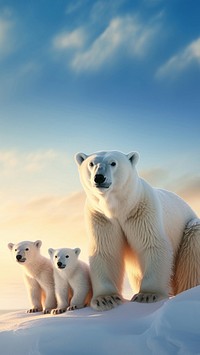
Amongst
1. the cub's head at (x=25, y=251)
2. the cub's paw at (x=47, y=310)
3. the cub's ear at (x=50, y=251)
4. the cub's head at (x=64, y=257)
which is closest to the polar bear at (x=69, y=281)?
the cub's head at (x=64, y=257)

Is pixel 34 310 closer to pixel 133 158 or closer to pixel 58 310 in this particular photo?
pixel 58 310

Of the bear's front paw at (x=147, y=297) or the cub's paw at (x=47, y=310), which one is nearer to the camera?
the bear's front paw at (x=147, y=297)

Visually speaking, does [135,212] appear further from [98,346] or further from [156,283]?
[98,346]

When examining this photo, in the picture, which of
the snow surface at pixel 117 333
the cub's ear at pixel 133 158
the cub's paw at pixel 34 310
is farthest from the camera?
the cub's paw at pixel 34 310

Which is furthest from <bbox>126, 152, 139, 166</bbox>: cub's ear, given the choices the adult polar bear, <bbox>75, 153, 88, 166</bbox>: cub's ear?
<bbox>75, 153, 88, 166</bbox>: cub's ear

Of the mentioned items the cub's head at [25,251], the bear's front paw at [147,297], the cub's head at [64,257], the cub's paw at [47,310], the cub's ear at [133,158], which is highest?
the cub's ear at [133,158]

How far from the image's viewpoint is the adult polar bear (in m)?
6.56

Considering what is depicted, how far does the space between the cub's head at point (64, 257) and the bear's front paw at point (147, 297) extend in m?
1.07

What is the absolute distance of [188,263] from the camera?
24.6 feet

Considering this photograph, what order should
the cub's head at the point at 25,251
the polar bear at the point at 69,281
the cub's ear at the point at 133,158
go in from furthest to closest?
the cub's head at the point at 25,251, the polar bear at the point at 69,281, the cub's ear at the point at 133,158

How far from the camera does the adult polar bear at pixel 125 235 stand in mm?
6559

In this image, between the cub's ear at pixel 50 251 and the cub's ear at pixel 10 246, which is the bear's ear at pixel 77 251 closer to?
the cub's ear at pixel 50 251

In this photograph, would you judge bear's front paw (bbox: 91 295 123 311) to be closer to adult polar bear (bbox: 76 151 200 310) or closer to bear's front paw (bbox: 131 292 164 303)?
adult polar bear (bbox: 76 151 200 310)

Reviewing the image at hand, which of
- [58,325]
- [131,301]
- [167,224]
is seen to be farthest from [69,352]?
[167,224]
